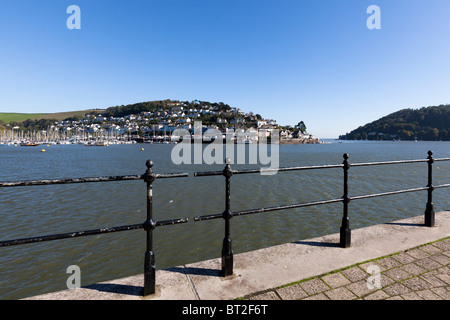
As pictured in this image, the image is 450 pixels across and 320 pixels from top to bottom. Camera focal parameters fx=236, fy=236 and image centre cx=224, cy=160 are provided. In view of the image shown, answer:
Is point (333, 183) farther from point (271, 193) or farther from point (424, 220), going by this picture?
point (424, 220)

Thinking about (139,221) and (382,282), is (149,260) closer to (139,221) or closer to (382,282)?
(382,282)

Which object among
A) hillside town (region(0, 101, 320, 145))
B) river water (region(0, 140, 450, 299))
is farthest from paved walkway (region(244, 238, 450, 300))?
hillside town (region(0, 101, 320, 145))

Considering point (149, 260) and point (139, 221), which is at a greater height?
point (149, 260)

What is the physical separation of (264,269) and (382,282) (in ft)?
4.10

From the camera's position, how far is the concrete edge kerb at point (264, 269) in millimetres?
2328

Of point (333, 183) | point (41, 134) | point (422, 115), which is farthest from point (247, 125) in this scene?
point (333, 183)

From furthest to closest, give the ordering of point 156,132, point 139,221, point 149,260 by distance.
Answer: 1. point 156,132
2. point 139,221
3. point 149,260

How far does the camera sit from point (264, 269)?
2771 millimetres

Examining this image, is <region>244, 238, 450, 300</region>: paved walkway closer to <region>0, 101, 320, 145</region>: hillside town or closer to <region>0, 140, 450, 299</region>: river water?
<region>0, 140, 450, 299</region>: river water

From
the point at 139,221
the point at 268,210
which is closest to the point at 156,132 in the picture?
the point at 139,221

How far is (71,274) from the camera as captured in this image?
6781 millimetres

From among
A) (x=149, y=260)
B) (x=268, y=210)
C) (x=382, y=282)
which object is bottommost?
(x=382, y=282)

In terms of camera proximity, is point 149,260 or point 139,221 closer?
point 149,260
